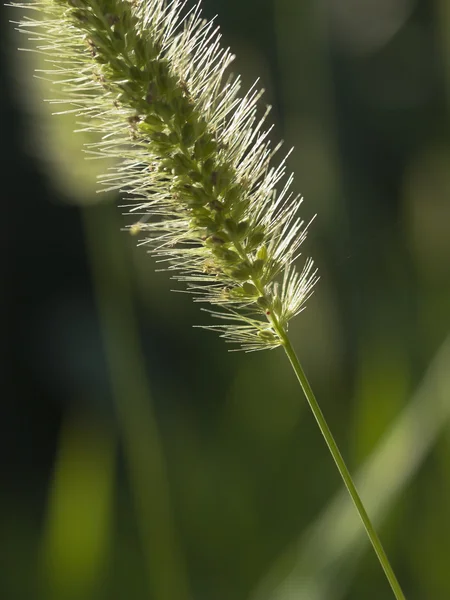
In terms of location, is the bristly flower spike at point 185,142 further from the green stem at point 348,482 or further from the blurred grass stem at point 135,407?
the blurred grass stem at point 135,407

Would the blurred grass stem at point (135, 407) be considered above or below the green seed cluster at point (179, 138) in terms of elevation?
below

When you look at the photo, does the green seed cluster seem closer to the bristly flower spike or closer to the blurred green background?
the bristly flower spike

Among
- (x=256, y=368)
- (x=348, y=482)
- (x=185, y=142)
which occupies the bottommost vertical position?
(x=256, y=368)

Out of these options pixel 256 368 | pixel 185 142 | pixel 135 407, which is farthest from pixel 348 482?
pixel 256 368

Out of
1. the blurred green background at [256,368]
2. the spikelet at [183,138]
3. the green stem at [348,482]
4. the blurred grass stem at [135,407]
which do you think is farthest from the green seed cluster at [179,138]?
the blurred grass stem at [135,407]

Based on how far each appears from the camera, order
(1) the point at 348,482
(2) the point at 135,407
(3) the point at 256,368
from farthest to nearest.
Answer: (3) the point at 256,368 → (2) the point at 135,407 → (1) the point at 348,482

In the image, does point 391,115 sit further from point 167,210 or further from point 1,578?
point 167,210

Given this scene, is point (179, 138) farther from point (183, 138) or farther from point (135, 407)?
point (135, 407)

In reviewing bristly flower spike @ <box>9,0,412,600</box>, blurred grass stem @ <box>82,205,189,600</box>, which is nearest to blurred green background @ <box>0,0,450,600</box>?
blurred grass stem @ <box>82,205,189,600</box>

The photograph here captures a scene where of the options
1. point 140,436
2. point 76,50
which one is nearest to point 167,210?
point 76,50
